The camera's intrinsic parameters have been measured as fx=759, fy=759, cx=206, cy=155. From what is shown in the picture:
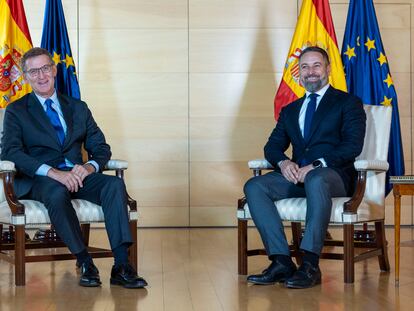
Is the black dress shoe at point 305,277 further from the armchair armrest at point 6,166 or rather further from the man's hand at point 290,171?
the armchair armrest at point 6,166

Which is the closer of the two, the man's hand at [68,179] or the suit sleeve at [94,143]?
the man's hand at [68,179]

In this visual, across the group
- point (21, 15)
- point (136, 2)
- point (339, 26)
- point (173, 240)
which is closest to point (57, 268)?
point (173, 240)

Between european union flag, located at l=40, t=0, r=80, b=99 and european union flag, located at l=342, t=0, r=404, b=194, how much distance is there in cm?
215

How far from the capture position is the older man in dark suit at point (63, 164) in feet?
13.0

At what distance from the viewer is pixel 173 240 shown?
20.5 feet

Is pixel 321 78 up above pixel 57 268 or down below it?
above

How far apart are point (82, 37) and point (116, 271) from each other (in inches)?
147

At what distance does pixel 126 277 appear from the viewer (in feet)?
12.8

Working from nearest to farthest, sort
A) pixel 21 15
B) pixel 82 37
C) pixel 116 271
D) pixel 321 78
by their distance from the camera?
pixel 116 271, pixel 321 78, pixel 21 15, pixel 82 37

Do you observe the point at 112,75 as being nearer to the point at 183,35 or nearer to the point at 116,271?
the point at 183,35

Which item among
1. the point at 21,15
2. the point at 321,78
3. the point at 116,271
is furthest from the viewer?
the point at 21,15

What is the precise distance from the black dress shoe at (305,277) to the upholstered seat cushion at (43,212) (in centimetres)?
108

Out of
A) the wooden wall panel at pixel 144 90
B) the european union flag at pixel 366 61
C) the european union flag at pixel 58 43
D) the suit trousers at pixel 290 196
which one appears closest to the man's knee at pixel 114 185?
the suit trousers at pixel 290 196

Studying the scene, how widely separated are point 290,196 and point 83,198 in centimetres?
116
